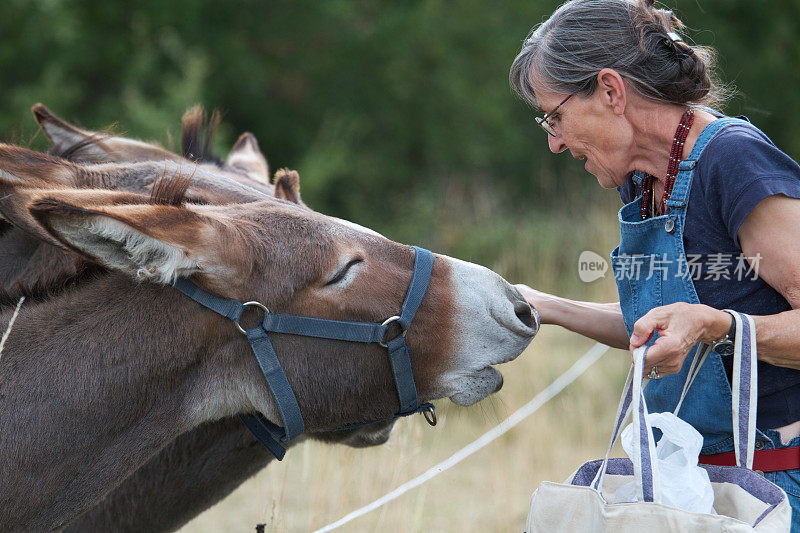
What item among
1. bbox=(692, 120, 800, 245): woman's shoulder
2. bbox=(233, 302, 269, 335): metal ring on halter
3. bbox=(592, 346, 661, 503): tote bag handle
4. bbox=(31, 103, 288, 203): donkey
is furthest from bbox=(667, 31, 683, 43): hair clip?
bbox=(31, 103, 288, 203): donkey

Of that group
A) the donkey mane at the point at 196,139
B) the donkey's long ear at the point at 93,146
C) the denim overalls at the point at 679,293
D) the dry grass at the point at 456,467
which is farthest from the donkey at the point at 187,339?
the donkey mane at the point at 196,139

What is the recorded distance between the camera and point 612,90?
7.44ft

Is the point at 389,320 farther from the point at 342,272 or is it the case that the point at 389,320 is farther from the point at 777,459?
the point at 777,459

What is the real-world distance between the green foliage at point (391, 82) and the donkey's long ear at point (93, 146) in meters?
9.16

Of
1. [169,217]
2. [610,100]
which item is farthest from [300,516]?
[610,100]

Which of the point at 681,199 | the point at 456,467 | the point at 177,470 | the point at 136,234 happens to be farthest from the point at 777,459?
the point at 456,467

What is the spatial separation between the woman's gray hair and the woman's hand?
0.70m

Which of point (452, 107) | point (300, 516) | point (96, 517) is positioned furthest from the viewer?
point (452, 107)

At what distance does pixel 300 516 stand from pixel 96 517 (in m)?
2.33

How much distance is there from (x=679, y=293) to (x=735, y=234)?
25 cm

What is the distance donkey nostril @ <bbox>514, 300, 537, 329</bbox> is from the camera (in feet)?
8.05

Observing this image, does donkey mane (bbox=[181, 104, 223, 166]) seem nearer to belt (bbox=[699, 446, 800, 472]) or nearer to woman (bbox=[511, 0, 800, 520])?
Answer: woman (bbox=[511, 0, 800, 520])

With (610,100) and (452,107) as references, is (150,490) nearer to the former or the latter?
(610,100)

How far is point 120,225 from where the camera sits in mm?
1938
